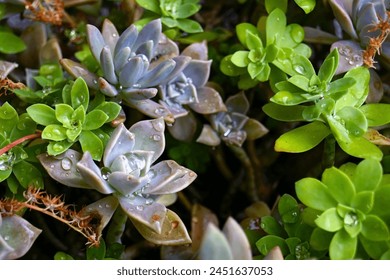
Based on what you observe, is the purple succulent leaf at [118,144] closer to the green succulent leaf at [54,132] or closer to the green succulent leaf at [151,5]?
the green succulent leaf at [54,132]

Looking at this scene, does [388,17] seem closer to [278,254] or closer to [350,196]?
[350,196]

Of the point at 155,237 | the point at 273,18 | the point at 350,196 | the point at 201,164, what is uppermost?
the point at 273,18

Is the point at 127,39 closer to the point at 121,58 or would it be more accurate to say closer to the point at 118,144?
the point at 121,58

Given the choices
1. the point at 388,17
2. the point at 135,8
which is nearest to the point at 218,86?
the point at 135,8

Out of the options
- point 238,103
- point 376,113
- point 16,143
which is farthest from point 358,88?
point 16,143

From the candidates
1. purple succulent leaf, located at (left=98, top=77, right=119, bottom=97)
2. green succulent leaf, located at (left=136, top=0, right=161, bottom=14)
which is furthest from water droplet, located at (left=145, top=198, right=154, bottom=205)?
green succulent leaf, located at (left=136, top=0, right=161, bottom=14)

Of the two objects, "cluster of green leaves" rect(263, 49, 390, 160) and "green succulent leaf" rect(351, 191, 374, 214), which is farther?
"cluster of green leaves" rect(263, 49, 390, 160)

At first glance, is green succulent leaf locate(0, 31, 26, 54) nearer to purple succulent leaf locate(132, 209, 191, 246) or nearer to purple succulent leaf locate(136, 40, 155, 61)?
purple succulent leaf locate(136, 40, 155, 61)
